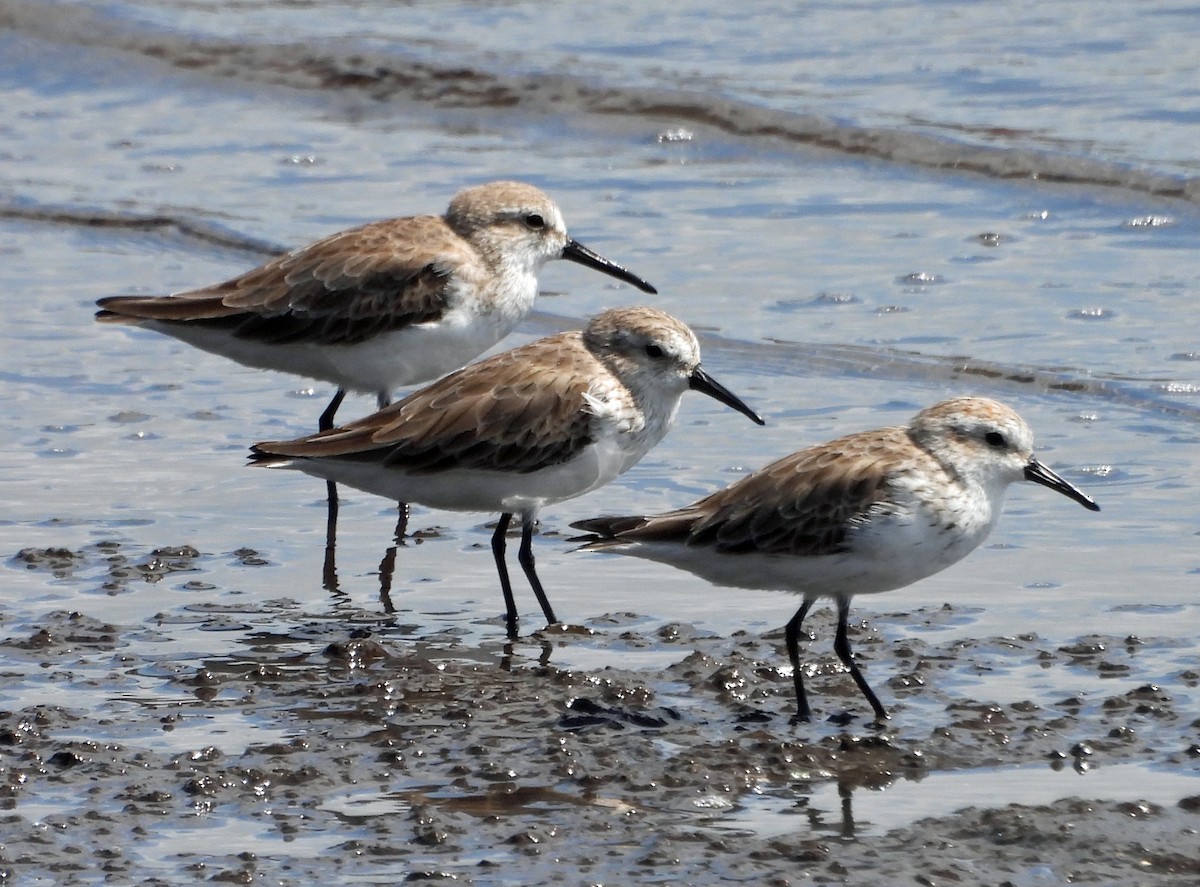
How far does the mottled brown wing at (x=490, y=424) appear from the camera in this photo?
6910mm

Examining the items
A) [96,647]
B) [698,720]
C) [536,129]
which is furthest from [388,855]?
[536,129]

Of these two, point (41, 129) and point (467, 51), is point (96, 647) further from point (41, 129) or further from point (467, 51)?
point (467, 51)

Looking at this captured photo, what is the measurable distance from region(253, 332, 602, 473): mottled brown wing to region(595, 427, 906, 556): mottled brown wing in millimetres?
618

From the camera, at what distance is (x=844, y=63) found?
15688mm

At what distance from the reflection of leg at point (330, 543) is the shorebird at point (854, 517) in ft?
5.02

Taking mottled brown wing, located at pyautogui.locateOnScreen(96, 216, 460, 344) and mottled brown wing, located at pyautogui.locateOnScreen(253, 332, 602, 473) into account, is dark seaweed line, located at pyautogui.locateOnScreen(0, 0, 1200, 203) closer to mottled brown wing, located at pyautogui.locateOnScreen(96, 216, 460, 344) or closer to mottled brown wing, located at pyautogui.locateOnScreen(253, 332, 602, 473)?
mottled brown wing, located at pyautogui.locateOnScreen(96, 216, 460, 344)

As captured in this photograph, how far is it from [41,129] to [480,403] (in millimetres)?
9870

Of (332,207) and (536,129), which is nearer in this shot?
(332,207)

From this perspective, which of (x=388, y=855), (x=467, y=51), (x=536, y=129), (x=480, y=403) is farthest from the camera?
(x=467, y=51)

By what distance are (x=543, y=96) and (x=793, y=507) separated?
10247mm

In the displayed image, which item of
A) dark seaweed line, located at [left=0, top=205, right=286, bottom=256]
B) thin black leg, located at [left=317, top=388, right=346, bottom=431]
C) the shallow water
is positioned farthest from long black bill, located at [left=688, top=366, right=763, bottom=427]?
dark seaweed line, located at [left=0, top=205, right=286, bottom=256]

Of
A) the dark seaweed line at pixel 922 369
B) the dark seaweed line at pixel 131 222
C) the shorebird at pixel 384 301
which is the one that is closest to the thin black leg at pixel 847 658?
the shorebird at pixel 384 301

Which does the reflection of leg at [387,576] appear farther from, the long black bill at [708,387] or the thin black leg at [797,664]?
the thin black leg at [797,664]

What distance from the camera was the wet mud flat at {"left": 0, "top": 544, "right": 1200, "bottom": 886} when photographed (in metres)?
4.96
